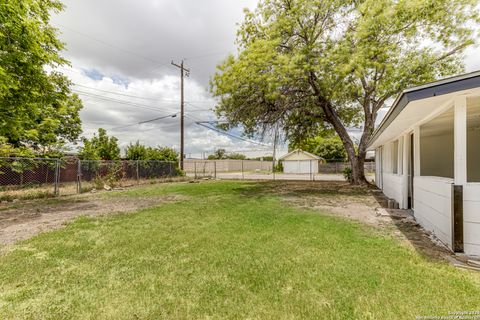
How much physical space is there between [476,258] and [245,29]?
43.5 feet

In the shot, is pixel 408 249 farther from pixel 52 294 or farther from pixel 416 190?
pixel 52 294

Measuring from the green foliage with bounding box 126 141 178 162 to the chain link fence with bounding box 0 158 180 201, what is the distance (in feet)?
4.07

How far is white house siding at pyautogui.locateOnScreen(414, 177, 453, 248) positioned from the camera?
12.7ft

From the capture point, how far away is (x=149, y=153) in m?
18.4

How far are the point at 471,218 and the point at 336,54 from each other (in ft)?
27.4

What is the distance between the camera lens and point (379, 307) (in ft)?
7.43

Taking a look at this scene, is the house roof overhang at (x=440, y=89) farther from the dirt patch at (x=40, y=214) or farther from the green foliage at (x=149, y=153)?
the green foliage at (x=149, y=153)

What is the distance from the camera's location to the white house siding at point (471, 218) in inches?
136

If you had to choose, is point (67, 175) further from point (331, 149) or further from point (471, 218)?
point (331, 149)

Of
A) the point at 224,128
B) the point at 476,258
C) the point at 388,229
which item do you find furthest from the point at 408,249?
the point at 224,128

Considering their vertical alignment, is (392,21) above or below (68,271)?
above

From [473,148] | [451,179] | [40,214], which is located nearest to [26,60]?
[40,214]

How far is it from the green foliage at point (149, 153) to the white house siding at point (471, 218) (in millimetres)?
17610

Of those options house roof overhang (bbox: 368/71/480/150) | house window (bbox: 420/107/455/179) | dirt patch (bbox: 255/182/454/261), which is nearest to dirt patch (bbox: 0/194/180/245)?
dirt patch (bbox: 255/182/454/261)
